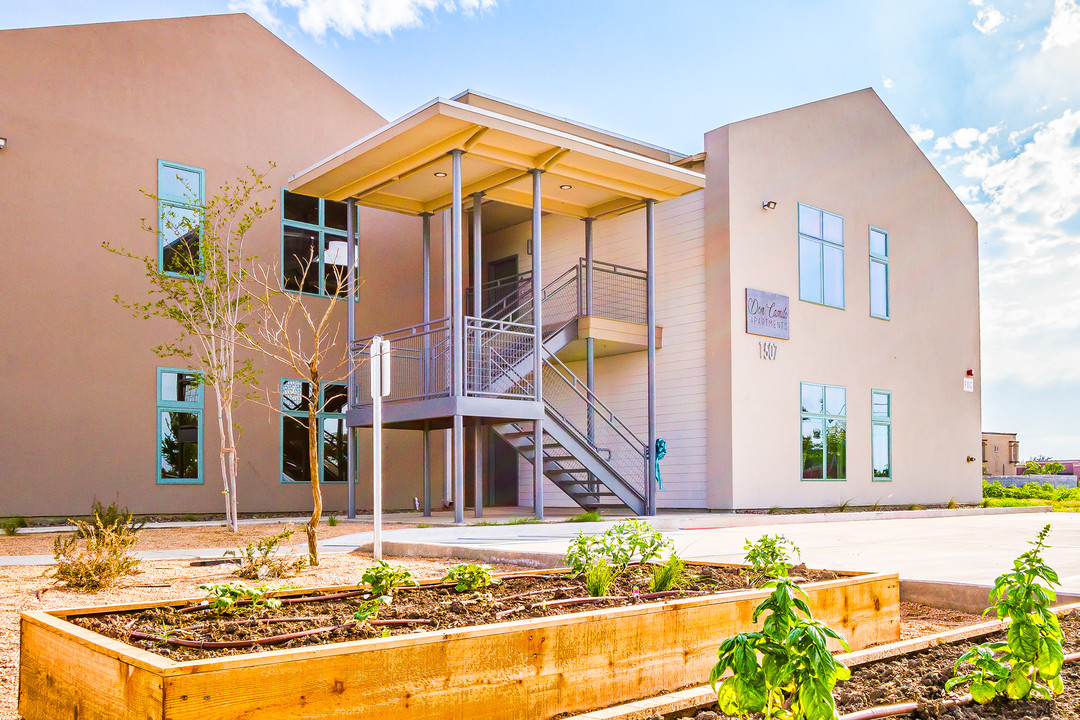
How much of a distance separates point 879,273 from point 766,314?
179 inches

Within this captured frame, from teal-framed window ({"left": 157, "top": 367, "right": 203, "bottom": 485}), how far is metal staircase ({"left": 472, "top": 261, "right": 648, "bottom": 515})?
15.7 ft

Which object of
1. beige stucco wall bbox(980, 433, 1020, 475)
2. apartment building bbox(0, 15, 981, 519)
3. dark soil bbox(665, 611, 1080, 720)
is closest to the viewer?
dark soil bbox(665, 611, 1080, 720)

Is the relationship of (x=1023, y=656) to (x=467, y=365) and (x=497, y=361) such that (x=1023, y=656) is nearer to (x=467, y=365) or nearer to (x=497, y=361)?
(x=467, y=365)

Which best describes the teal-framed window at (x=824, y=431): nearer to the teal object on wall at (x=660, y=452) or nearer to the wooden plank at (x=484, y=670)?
the teal object on wall at (x=660, y=452)

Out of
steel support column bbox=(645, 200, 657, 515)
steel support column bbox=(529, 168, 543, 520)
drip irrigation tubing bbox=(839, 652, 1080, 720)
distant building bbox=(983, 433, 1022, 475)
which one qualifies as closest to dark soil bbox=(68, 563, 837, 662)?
drip irrigation tubing bbox=(839, 652, 1080, 720)

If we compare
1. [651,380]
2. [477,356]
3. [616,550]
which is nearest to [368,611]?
[616,550]

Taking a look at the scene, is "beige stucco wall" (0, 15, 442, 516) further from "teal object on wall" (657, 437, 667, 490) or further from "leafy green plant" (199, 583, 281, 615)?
"leafy green plant" (199, 583, 281, 615)

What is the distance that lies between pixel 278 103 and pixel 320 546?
9.92 meters

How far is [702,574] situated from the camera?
5316 millimetres

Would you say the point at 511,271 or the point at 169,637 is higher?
the point at 511,271

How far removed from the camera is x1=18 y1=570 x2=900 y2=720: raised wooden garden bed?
2.71 metres

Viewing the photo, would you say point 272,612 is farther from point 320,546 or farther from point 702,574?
point 320,546

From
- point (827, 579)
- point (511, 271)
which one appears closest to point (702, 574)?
point (827, 579)

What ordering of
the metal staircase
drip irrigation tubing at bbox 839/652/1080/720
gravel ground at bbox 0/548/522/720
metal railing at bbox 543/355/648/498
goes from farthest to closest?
metal railing at bbox 543/355/648/498, the metal staircase, gravel ground at bbox 0/548/522/720, drip irrigation tubing at bbox 839/652/1080/720
